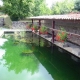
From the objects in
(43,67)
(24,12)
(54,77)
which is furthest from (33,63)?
(24,12)

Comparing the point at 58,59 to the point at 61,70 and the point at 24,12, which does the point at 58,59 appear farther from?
the point at 24,12

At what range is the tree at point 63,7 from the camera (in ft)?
120

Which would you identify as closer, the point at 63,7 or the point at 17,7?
the point at 17,7

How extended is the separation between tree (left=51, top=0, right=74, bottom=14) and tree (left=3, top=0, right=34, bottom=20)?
867 cm

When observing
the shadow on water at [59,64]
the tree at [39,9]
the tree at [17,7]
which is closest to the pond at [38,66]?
the shadow on water at [59,64]

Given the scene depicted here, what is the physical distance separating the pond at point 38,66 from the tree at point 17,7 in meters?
17.3

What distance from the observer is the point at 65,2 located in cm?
3966

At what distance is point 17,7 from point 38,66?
20.7 metres

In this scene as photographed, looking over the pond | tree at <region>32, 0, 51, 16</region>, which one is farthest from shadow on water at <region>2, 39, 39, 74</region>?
tree at <region>32, 0, 51, 16</region>

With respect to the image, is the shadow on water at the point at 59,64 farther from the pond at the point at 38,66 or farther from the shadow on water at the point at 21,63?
the shadow on water at the point at 21,63

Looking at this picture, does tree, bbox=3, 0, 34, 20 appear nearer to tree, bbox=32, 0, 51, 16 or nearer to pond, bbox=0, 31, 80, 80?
tree, bbox=32, 0, 51, 16

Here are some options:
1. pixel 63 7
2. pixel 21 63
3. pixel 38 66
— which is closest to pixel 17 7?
pixel 63 7

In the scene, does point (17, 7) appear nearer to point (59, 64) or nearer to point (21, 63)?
point (21, 63)

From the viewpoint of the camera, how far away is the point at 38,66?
888cm
